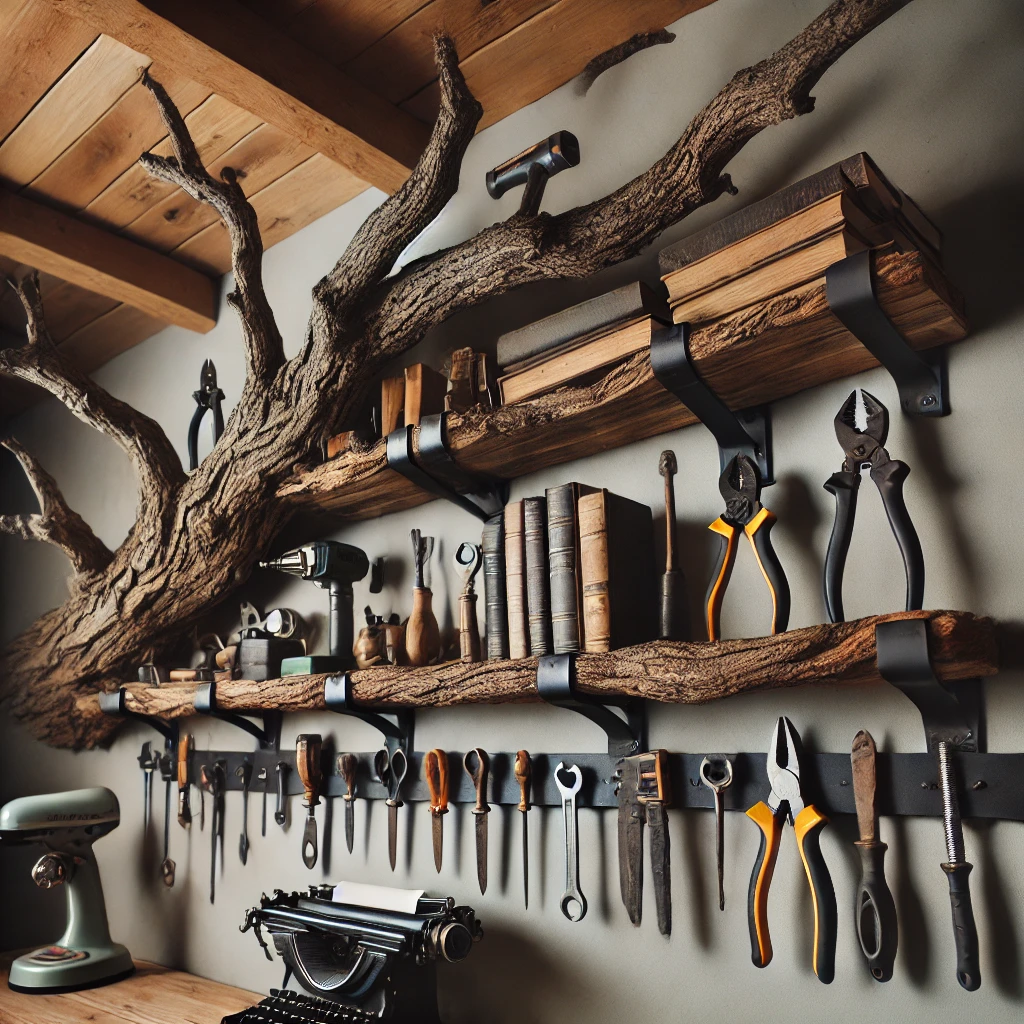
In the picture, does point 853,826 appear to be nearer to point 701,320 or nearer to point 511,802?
point 511,802

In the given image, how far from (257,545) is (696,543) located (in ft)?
3.65

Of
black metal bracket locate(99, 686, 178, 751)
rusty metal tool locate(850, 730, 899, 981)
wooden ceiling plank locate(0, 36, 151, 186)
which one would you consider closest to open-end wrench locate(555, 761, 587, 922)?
Result: rusty metal tool locate(850, 730, 899, 981)

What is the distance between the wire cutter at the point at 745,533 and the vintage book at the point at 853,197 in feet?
1.20

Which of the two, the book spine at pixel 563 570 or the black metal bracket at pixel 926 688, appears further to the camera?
the book spine at pixel 563 570

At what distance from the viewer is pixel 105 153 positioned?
240cm

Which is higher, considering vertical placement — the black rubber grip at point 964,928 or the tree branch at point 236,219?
the tree branch at point 236,219

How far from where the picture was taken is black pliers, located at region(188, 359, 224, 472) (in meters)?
2.61

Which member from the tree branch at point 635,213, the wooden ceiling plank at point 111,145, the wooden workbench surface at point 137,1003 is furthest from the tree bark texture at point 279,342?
the wooden workbench surface at point 137,1003

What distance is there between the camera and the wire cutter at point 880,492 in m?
1.30

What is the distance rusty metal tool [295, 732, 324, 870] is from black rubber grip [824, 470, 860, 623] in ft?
4.27

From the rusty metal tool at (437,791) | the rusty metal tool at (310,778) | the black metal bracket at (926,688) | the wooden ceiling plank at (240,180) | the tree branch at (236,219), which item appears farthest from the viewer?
the wooden ceiling plank at (240,180)

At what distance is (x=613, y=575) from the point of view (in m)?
1.57

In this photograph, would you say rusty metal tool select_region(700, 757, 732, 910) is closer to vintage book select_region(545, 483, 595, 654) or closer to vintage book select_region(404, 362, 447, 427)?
vintage book select_region(545, 483, 595, 654)

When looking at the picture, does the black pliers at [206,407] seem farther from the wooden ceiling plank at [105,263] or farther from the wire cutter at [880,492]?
the wire cutter at [880,492]
